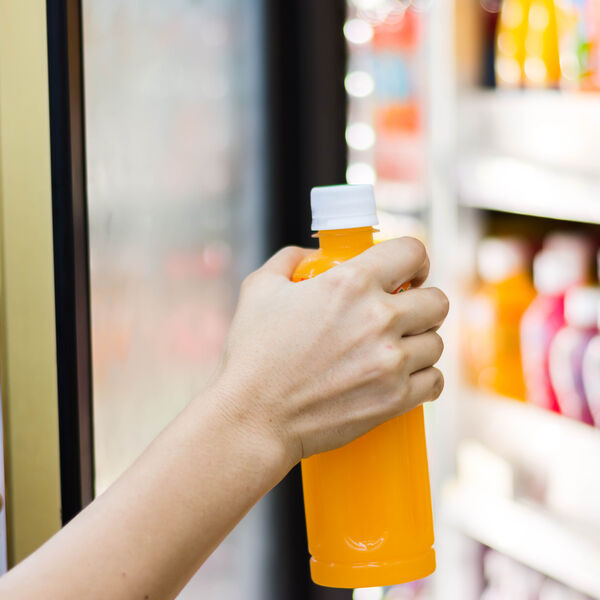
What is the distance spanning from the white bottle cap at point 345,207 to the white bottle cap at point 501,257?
84cm

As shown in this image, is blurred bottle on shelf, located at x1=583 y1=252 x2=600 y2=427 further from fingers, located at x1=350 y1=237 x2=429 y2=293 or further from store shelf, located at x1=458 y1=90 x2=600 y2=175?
fingers, located at x1=350 y1=237 x2=429 y2=293

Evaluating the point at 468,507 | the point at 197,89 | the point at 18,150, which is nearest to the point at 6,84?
the point at 18,150

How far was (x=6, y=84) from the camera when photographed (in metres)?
0.67

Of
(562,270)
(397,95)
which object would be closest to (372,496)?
(562,270)

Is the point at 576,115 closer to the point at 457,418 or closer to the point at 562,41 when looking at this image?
the point at 562,41

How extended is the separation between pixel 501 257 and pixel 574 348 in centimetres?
22

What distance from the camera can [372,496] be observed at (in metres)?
0.68

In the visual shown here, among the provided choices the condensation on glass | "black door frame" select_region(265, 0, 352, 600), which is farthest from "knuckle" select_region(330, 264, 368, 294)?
"black door frame" select_region(265, 0, 352, 600)

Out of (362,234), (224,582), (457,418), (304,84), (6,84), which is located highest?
(304,84)

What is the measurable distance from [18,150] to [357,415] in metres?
0.36

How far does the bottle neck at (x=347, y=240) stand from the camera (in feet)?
2.22

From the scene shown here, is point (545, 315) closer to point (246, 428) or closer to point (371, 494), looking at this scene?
point (371, 494)

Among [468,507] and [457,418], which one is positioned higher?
[457,418]

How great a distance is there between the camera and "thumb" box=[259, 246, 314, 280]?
66cm
